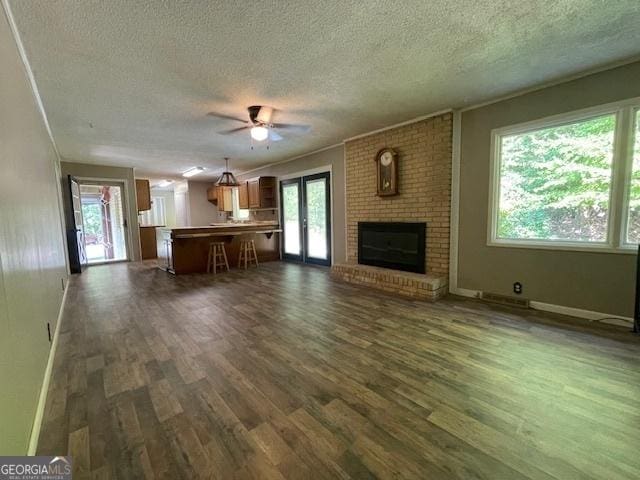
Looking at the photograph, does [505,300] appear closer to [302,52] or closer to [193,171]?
[302,52]

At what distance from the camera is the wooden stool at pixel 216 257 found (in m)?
5.67

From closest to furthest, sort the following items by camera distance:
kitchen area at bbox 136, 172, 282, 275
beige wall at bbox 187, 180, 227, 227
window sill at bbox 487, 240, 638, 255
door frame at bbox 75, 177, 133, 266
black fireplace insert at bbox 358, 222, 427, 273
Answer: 1. window sill at bbox 487, 240, 638, 255
2. black fireplace insert at bbox 358, 222, 427, 273
3. kitchen area at bbox 136, 172, 282, 275
4. door frame at bbox 75, 177, 133, 266
5. beige wall at bbox 187, 180, 227, 227

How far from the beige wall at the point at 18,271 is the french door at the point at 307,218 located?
172 inches

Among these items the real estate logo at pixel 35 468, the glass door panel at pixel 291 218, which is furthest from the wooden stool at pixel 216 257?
the real estate logo at pixel 35 468

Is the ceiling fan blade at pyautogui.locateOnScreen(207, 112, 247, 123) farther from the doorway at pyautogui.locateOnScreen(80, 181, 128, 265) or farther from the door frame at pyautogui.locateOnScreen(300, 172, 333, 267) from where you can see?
the doorway at pyautogui.locateOnScreen(80, 181, 128, 265)

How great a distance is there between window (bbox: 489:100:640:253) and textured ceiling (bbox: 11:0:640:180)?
0.57 metres

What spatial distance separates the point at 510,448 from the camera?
1334 millimetres

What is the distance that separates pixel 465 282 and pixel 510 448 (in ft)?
8.74

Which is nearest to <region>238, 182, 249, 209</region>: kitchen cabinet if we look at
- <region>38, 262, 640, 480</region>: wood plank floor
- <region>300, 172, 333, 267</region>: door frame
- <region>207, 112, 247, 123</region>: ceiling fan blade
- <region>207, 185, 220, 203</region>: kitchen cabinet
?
<region>207, 185, 220, 203</region>: kitchen cabinet

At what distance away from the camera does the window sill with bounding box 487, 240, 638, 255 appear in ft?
8.61

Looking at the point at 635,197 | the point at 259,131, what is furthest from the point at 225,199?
the point at 635,197

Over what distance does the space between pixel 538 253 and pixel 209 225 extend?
7.79 metres

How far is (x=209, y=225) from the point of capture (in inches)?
324

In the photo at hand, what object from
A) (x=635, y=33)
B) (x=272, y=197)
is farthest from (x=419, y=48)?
(x=272, y=197)
